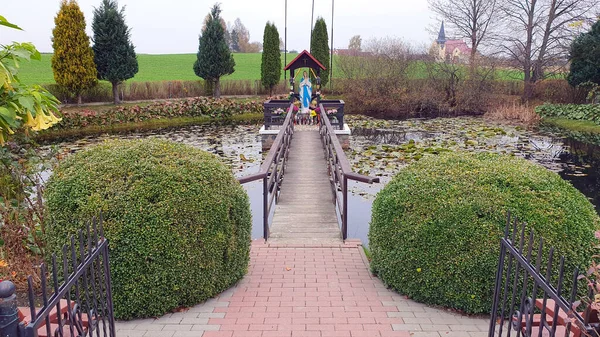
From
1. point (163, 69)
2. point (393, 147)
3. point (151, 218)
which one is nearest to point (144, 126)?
point (393, 147)

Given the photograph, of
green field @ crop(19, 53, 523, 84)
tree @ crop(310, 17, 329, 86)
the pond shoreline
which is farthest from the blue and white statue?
tree @ crop(310, 17, 329, 86)

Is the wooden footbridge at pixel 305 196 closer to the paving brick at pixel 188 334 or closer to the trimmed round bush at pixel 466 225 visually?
the trimmed round bush at pixel 466 225

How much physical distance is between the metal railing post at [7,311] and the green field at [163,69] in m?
30.5

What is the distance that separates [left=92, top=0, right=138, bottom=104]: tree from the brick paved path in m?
21.9

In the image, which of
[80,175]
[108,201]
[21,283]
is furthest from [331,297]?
[21,283]

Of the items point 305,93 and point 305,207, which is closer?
point 305,207

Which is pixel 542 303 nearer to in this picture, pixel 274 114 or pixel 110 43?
pixel 274 114

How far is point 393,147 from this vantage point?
15852mm

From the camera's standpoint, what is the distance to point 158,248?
3.97 meters

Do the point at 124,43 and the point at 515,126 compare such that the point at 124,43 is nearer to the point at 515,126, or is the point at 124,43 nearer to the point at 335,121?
the point at 335,121

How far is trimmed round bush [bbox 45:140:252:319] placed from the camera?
389 cm

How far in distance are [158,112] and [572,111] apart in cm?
1980

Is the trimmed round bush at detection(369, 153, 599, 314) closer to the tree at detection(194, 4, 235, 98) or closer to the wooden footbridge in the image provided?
the wooden footbridge

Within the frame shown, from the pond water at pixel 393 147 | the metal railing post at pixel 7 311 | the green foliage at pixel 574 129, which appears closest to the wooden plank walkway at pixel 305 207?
the pond water at pixel 393 147
